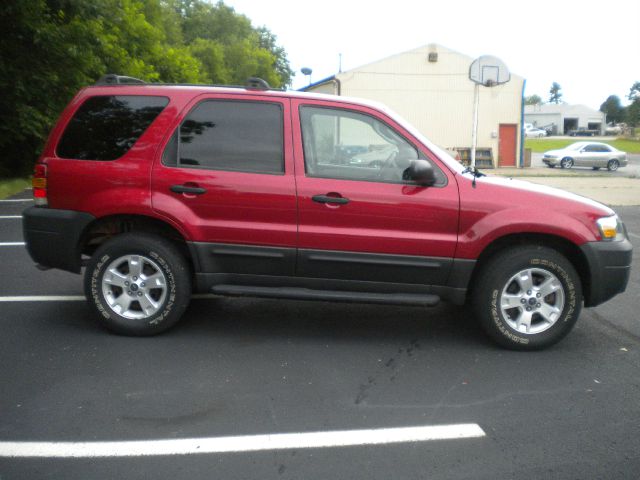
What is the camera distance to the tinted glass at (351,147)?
484cm

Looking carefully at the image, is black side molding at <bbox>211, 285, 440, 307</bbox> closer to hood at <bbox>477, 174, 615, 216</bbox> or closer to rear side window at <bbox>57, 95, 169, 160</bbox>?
hood at <bbox>477, 174, 615, 216</bbox>

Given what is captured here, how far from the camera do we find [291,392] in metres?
4.04

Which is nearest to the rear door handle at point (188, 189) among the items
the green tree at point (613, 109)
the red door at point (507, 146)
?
the red door at point (507, 146)

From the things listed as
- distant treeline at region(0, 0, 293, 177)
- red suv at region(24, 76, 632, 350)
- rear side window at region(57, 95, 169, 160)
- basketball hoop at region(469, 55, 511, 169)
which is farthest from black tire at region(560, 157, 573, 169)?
rear side window at region(57, 95, 169, 160)

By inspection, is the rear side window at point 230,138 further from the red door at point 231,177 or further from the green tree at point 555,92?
the green tree at point 555,92

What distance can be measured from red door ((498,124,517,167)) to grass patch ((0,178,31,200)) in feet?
80.4

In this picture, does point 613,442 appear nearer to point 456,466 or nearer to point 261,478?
point 456,466

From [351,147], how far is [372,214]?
579mm

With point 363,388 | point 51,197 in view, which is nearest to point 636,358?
point 363,388

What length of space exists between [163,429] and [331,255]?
1833 mm

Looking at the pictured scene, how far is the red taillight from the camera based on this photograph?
4.98m

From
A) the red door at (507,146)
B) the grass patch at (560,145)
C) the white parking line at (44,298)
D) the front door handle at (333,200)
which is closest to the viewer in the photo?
the front door handle at (333,200)

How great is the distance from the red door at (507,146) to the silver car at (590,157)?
186cm

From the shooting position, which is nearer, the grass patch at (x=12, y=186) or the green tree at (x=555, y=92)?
the grass patch at (x=12, y=186)
